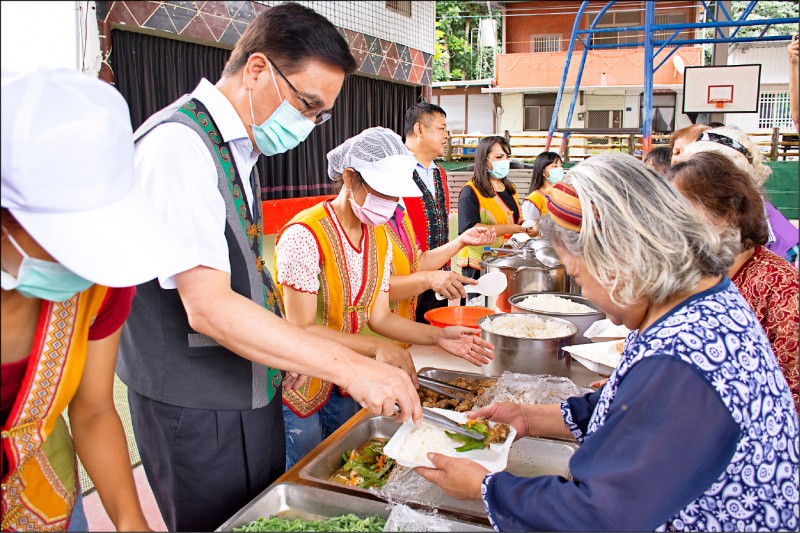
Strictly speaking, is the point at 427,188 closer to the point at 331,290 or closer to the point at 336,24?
the point at 331,290

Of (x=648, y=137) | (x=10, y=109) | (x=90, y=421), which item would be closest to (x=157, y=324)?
(x=90, y=421)

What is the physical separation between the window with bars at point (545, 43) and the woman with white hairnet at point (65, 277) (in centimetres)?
2011

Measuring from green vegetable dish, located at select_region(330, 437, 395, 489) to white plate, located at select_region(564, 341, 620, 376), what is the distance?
806mm

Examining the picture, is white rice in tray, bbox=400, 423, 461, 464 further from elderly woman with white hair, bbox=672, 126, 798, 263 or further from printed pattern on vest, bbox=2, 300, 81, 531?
elderly woman with white hair, bbox=672, 126, 798, 263

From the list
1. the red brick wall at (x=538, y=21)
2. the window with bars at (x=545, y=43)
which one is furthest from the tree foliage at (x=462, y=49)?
the window with bars at (x=545, y=43)

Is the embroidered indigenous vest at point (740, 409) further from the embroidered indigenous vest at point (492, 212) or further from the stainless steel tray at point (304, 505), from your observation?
the embroidered indigenous vest at point (492, 212)

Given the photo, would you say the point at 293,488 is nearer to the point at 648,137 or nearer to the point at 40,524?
the point at 40,524

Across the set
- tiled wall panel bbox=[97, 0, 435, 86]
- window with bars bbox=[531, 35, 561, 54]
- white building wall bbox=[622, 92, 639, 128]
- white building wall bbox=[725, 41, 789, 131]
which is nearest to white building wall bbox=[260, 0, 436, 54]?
tiled wall panel bbox=[97, 0, 435, 86]

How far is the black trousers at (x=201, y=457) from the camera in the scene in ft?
5.09

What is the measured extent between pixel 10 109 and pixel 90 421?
71cm

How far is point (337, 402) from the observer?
2.15 metres

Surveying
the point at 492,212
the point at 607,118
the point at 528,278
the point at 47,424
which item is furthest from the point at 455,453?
the point at 607,118

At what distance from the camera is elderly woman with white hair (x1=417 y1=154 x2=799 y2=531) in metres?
1.01

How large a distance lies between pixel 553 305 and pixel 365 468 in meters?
1.39
